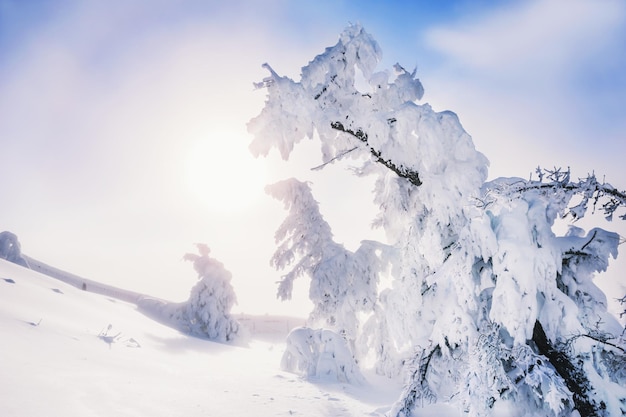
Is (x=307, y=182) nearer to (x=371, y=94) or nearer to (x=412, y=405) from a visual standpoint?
(x=371, y=94)

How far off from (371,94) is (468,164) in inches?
77.0

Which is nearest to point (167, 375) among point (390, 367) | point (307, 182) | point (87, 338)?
point (87, 338)

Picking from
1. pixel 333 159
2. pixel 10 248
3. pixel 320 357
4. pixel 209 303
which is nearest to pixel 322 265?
pixel 320 357

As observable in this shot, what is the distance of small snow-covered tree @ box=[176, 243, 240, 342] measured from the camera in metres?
23.8

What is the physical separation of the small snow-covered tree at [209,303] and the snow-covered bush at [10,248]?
9.27 meters

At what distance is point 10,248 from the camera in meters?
19.4

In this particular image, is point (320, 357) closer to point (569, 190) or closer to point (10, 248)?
point (569, 190)

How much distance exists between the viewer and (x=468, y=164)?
17.3 feet

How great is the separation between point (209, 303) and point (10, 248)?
1172 centimetres

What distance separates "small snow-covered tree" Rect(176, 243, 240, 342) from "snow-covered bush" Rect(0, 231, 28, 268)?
9267 millimetres

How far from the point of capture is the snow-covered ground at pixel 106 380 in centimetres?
432

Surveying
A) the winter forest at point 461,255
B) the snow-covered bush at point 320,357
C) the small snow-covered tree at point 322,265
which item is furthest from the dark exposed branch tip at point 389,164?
the snow-covered bush at point 320,357

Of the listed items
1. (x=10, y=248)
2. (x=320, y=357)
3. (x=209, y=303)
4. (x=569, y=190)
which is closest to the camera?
(x=569, y=190)

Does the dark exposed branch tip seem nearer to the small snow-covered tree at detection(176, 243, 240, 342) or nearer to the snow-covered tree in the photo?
the snow-covered tree
